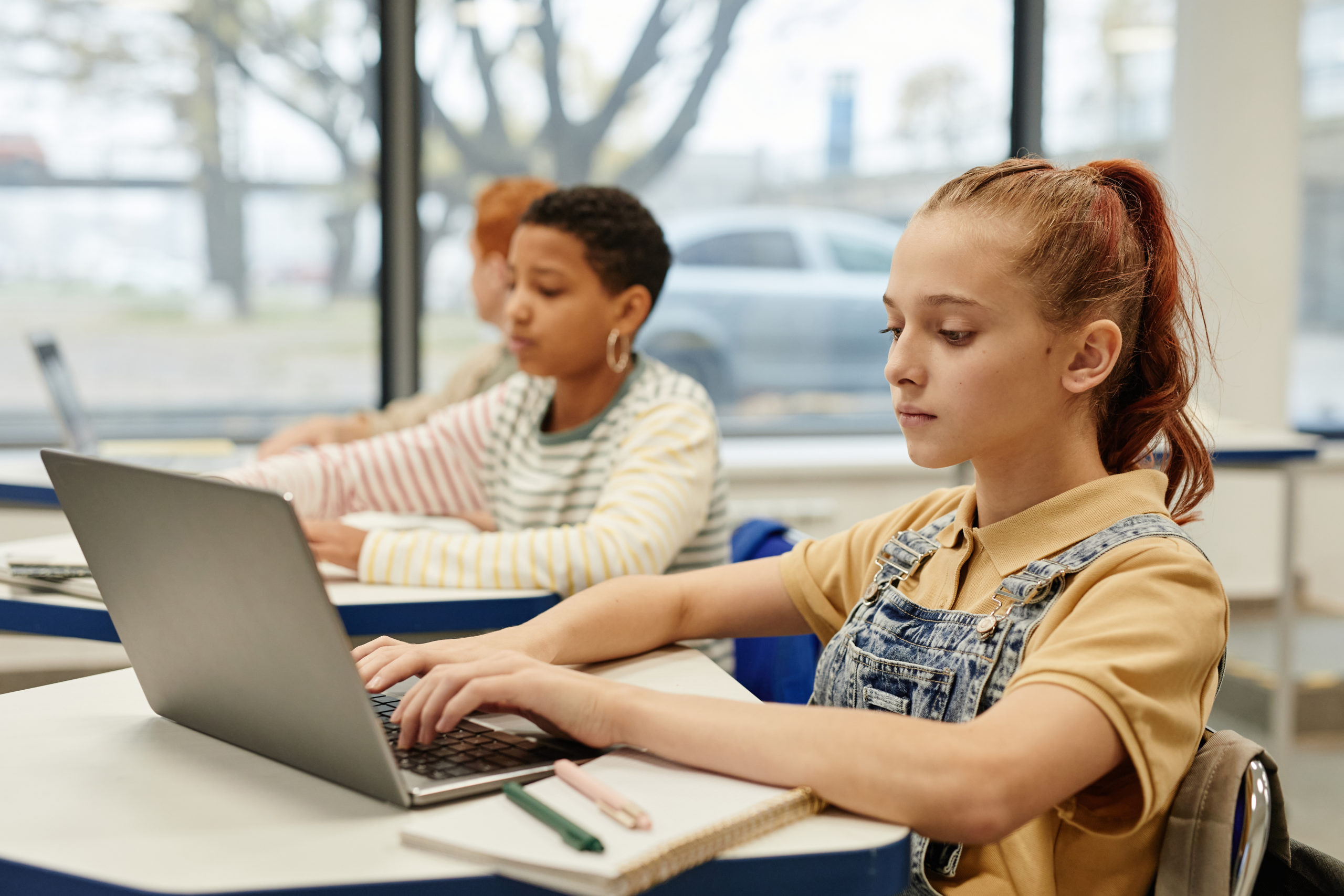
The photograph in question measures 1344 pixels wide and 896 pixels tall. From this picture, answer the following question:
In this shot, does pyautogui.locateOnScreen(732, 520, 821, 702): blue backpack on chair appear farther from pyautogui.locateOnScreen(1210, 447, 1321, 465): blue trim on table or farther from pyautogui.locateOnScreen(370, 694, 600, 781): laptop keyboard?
pyautogui.locateOnScreen(1210, 447, 1321, 465): blue trim on table

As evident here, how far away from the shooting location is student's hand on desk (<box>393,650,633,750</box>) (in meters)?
0.80

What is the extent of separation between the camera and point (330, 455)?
1919 mm

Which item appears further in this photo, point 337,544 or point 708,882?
point 337,544

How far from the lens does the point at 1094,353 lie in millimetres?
954

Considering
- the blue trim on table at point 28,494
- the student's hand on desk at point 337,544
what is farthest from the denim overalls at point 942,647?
the blue trim on table at point 28,494

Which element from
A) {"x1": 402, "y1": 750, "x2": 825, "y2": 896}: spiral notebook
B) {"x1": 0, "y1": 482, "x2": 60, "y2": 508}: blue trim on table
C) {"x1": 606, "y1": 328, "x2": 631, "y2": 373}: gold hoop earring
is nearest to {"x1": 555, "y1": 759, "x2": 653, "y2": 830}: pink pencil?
{"x1": 402, "y1": 750, "x2": 825, "y2": 896}: spiral notebook

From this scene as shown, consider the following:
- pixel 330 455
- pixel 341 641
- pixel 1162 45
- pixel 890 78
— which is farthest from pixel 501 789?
pixel 1162 45

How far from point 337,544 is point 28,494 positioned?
88 centimetres

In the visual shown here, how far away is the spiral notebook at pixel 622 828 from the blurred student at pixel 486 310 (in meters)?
1.84

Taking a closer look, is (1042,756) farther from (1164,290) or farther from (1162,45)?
(1162,45)

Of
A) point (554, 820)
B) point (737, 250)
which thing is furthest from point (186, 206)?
point (554, 820)

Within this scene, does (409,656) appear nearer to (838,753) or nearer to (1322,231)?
(838,753)

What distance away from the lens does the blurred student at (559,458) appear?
143 cm

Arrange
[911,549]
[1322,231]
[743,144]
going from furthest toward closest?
[1322,231]
[743,144]
[911,549]
